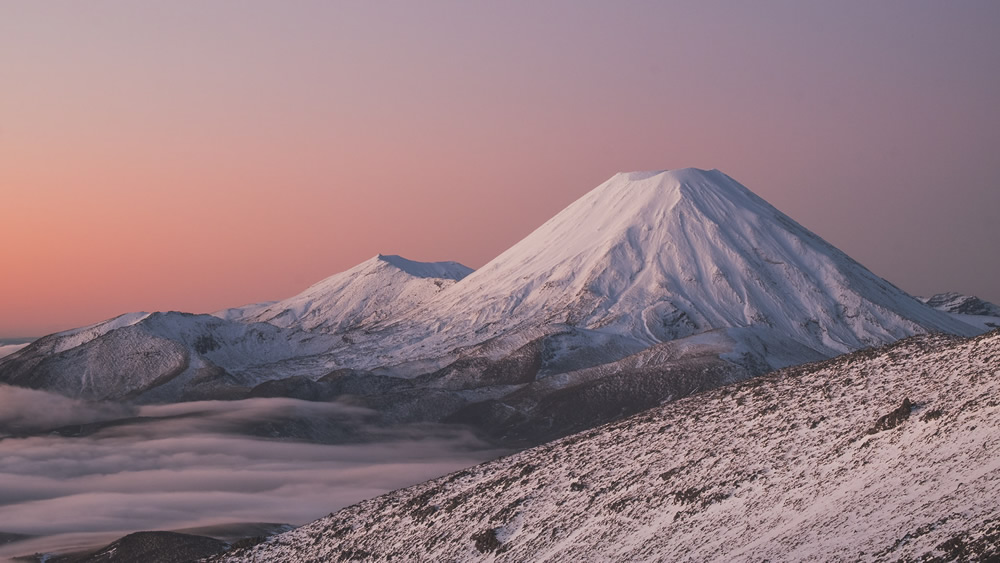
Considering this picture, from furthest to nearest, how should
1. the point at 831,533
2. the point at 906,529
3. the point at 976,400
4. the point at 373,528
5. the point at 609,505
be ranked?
the point at 373,528
the point at 609,505
the point at 976,400
the point at 831,533
the point at 906,529

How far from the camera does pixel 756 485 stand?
44.6 metres

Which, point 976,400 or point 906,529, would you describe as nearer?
point 906,529

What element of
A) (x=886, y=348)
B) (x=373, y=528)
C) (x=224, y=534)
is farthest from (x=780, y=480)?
(x=224, y=534)

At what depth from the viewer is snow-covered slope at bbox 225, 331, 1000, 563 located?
36.4m

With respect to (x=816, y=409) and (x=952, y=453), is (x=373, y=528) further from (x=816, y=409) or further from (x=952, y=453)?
(x=952, y=453)

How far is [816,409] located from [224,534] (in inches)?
3656

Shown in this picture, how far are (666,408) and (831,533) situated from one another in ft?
81.6

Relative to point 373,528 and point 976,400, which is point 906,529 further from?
point 373,528

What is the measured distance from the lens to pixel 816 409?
49500mm

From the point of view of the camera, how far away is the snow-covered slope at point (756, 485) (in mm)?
36375

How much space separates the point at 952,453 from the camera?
126 ft

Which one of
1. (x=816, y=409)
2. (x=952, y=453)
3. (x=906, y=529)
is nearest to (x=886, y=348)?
(x=816, y=409)

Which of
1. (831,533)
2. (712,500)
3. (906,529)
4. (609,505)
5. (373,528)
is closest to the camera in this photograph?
(906,529)

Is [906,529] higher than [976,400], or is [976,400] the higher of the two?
[976,400]
